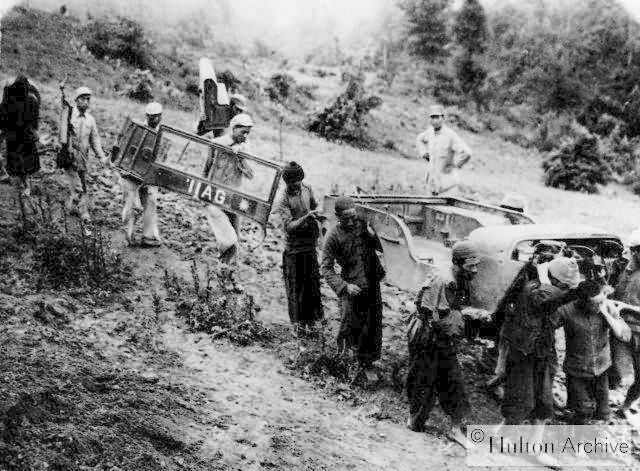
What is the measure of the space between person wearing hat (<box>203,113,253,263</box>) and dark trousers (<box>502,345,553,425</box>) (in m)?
3.34

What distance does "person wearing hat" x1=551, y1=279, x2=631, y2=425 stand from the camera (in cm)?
439

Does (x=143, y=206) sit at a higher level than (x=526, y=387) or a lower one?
higher

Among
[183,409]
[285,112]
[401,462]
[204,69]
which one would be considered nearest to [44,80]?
[285,112]

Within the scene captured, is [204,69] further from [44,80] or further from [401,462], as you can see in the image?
[44,80]

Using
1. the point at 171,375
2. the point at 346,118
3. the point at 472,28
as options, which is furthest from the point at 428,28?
the point at 171,375

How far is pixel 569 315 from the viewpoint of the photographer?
4445 millimetres

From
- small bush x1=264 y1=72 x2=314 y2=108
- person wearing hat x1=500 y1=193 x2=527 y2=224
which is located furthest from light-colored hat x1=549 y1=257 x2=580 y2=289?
small bush x1=264 y1=72 x2=314 y2=108

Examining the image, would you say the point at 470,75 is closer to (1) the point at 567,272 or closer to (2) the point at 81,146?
(2) the point at 81,146

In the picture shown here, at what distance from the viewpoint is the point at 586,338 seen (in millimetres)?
4430

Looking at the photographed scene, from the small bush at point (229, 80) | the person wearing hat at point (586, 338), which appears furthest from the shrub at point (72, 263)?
the small bush at point (229, 80)

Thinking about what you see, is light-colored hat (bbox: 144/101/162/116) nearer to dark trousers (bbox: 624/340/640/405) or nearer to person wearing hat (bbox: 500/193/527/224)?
person wearing hat (bbox: 500/193/527/224)

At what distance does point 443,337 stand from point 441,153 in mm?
4452

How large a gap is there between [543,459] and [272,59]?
24.1m

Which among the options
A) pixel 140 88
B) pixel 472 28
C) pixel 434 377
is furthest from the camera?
pixel 472 28
